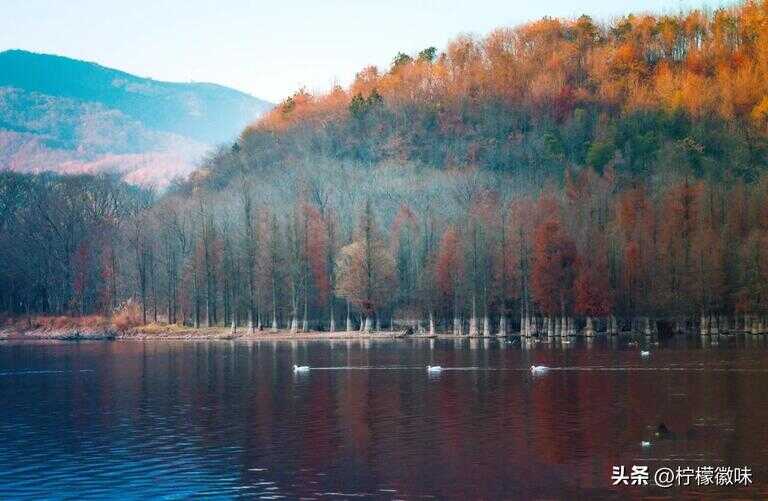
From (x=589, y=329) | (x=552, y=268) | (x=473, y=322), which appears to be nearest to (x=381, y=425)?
(x=552, y=268)

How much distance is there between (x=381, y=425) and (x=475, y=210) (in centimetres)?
8104

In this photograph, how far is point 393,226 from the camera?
132m

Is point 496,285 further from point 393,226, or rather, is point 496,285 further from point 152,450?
point 152,450

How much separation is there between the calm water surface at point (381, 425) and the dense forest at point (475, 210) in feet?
92.3

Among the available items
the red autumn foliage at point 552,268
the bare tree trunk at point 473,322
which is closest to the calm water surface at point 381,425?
the red autumn foliage at point 552,268

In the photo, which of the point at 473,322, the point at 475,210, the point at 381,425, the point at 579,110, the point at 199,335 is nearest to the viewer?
the point at 381,425

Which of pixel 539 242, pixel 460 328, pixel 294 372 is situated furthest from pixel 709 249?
pixel 294 372

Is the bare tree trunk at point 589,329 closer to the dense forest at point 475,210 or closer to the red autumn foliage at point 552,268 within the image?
the dense forest at point 475,210

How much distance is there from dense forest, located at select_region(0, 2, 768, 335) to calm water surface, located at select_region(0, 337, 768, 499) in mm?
28139

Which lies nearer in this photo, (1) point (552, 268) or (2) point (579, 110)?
(1) point (552, 268)

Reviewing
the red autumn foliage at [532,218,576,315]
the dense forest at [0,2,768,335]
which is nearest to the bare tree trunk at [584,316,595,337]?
the dense forest at [0,2,768,335]

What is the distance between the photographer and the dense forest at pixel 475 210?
356 ft

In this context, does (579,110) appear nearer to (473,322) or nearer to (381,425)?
(473,322)

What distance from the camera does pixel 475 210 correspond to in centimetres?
12556
